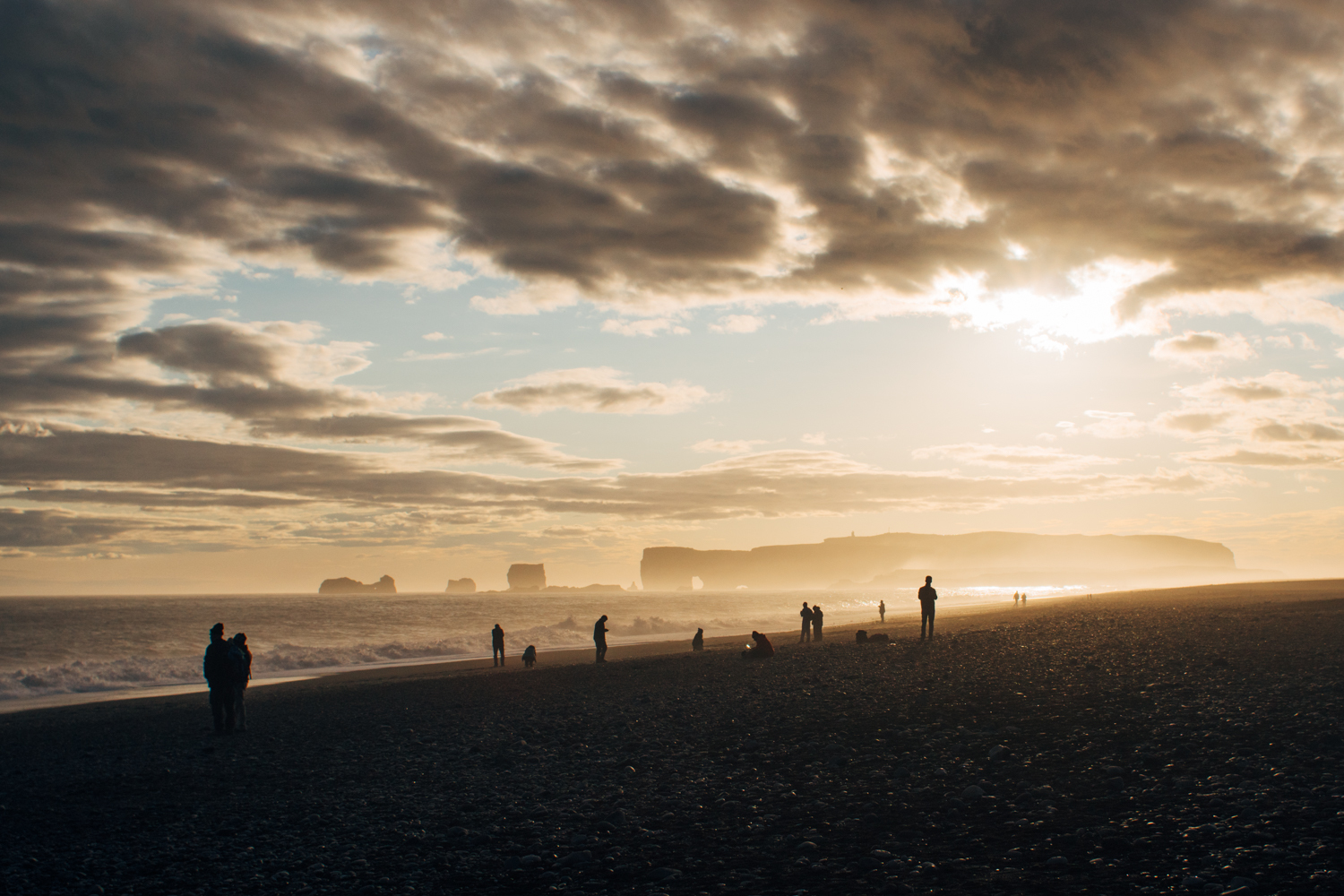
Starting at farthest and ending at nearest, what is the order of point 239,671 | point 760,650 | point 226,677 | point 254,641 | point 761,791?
point 254,641, point 760,650, point 239,671, point 226,677, point 761,791

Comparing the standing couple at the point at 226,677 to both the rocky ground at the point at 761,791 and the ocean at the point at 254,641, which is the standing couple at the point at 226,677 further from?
the ocean at the point at 254,641

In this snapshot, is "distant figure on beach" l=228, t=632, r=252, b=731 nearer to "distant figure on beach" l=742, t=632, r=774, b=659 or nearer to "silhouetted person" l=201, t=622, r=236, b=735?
"silhouetted person" l=201, t=622, r=236, b=735

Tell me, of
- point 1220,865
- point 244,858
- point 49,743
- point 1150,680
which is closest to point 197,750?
point 49,743

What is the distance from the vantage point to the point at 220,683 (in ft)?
59.7

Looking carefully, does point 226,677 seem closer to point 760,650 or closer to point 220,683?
point 220,683

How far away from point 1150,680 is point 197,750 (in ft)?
62.1

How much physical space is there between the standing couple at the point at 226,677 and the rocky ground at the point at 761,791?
673 millimetres

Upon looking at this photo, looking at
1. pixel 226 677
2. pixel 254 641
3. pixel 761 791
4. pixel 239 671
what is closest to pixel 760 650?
pixel 239 671

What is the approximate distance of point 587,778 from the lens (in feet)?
38.3

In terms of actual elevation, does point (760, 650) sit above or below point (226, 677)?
below

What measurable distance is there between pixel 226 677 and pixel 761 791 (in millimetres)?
13833

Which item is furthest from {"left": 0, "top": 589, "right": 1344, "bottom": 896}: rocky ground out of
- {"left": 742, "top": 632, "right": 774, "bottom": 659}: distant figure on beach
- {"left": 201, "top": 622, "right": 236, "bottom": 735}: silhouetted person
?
{"left": 742, "top": 632, "right": 774, "bottom": 659}: distant figure on beach

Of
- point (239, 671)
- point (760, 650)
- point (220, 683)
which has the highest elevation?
point (239, 671)

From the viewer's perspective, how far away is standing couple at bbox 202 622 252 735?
17.9 metres
